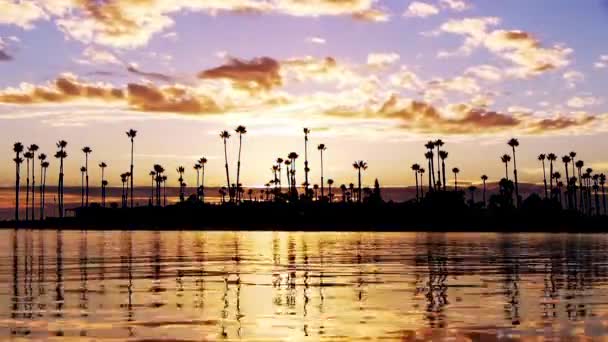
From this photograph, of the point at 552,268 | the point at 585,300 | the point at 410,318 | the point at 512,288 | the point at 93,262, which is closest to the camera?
the point at 410,318

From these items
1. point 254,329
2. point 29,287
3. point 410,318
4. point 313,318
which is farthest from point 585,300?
point 29,287

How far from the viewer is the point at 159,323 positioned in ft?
69.9

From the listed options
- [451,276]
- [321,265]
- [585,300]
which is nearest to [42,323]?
[585,300]

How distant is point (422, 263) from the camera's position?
4997cm

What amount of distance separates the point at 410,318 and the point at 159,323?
258 inches

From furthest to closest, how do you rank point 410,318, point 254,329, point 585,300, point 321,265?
point 321,265 < point 585,300 < point 410,318 < point 254,329

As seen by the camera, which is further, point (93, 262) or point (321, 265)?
point (93, 262)

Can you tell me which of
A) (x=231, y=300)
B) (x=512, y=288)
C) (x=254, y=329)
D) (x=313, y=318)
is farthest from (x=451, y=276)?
(x=254, y=329)

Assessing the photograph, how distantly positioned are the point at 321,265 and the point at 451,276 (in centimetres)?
1209

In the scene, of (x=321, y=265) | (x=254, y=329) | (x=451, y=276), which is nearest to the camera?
(x=254, y=329)

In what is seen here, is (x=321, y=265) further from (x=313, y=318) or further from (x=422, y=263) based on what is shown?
(x=313, y=318)

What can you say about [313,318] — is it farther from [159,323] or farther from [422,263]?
[422,263]

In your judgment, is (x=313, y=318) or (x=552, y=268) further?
(x=552, y=268)

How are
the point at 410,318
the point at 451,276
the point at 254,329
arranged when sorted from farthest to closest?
the point at 451,276
the point at 410,318
the point at 254,329
